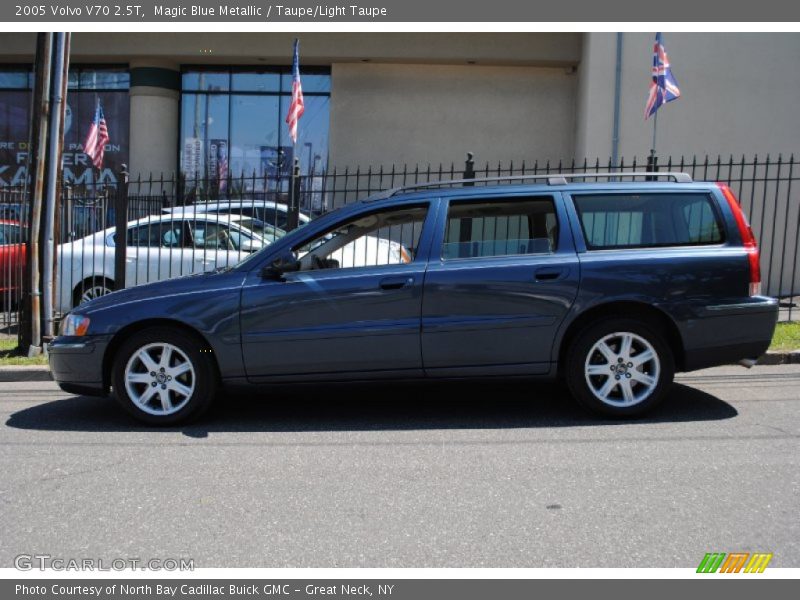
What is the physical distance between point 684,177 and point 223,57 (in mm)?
14442

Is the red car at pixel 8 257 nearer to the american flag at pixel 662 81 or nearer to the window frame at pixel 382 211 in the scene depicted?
the window frame at pixel 382 211

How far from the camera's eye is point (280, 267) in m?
5.98

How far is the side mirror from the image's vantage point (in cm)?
598

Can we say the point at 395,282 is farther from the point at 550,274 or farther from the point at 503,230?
the point at 550,274

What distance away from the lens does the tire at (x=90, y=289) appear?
34.8 feet

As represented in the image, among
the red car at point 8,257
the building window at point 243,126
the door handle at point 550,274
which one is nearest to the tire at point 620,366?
the door handle at point 550,274

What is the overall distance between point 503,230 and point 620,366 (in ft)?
4.30

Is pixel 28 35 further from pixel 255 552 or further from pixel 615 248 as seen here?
pixel 255 552

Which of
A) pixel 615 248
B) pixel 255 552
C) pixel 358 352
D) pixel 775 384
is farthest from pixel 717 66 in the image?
pixel 255 552

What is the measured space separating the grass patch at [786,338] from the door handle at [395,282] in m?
4.36

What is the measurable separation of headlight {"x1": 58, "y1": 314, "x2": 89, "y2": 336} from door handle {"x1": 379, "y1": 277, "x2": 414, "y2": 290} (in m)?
2.24

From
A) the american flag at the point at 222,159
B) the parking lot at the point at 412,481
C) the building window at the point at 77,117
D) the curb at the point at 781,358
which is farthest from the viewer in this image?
the american flag at the point at 222,159

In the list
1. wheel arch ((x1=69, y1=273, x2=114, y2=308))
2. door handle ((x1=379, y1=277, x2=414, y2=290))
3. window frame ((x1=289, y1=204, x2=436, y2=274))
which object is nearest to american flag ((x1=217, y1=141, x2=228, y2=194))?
wheel arch ((x1=69, y1=273, x2=114, y2=308))

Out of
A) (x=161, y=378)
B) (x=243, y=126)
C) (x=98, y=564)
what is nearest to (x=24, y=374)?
(x=161, y=378)
